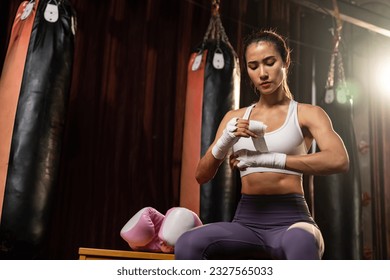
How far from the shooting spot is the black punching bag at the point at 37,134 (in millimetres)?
1412

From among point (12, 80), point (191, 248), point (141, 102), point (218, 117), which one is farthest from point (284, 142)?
point (141, 102)

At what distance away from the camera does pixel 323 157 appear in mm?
995

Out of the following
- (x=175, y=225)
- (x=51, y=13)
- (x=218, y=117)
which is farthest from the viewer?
(x=218, y=117)

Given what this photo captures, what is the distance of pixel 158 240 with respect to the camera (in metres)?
1.35

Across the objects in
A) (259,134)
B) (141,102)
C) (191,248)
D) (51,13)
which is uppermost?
(51,13)

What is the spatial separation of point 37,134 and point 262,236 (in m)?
0.83

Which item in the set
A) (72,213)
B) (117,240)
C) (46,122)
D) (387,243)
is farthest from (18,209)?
(387,243)

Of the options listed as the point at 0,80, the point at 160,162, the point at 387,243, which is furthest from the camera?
the point at 160,162

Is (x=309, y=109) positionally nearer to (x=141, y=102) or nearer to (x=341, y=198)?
(x=341, y=198)

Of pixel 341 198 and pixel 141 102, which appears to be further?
pixel 141 102

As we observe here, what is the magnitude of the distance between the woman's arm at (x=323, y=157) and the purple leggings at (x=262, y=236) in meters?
0.08

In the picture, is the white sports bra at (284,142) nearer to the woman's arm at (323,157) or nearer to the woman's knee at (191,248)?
the woman's arm at (323,157)

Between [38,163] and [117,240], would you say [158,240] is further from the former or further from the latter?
[117,240]

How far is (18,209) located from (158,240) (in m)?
0.44
